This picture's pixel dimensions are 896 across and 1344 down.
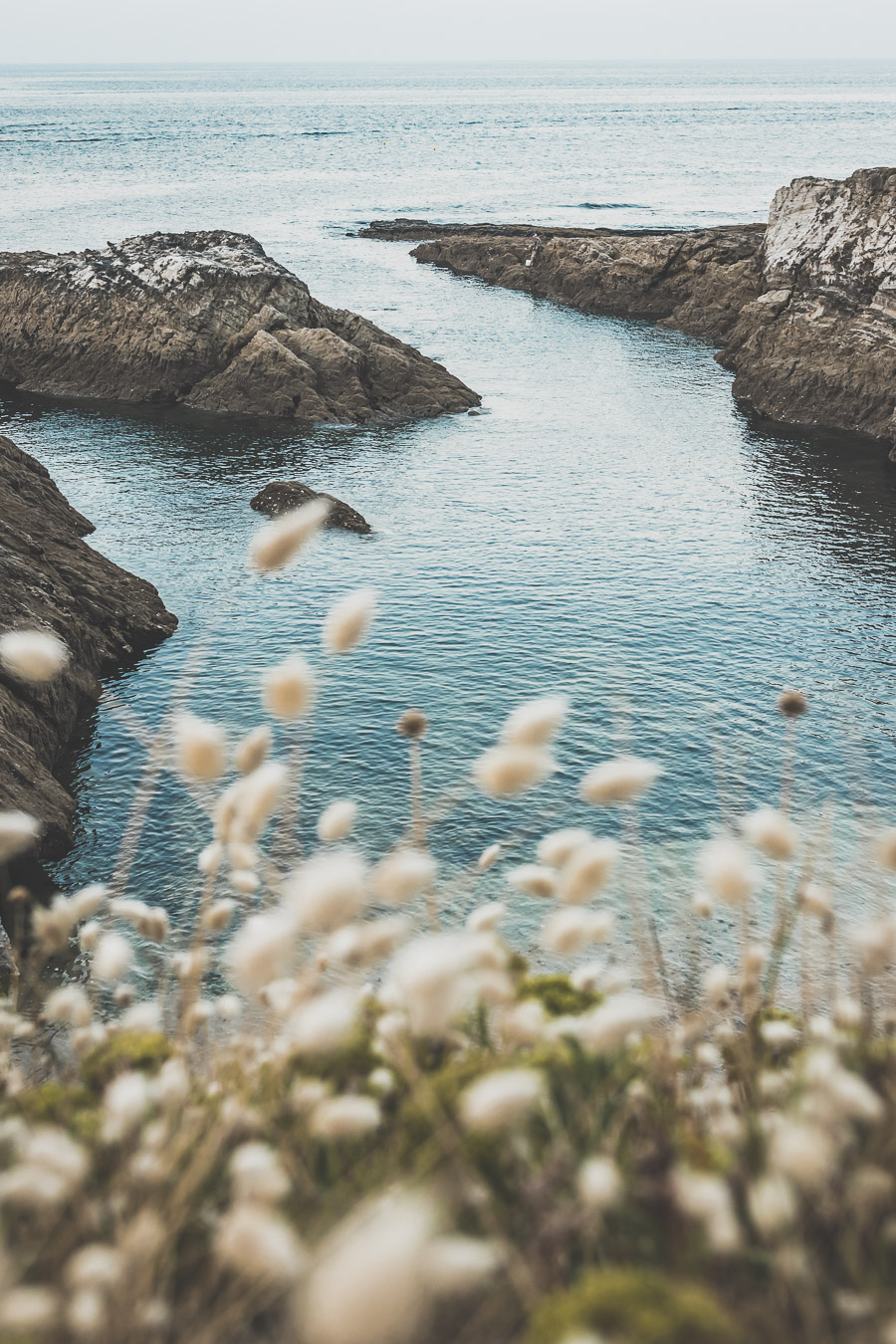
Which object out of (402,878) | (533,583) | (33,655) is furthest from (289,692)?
(533,583)

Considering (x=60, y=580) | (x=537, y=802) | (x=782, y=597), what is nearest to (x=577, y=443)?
(x=782, y=597)

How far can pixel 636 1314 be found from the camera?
3850mm

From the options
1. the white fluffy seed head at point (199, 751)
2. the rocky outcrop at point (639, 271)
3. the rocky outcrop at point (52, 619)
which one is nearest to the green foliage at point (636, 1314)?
the white fluffy seed head at point (199, 751)

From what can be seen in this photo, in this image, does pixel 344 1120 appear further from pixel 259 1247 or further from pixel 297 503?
pixel 297 503

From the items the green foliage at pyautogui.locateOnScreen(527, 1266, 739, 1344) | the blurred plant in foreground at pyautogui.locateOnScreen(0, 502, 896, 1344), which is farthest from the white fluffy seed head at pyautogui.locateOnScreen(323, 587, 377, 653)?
the green foliage at pyautogui.locateOnScreen(527, 1266, 739, 1344)

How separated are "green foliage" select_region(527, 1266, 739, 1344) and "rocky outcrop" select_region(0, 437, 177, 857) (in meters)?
20.8

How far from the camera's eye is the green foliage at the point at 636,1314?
12.5 feet

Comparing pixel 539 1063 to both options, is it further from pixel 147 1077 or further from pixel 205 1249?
pixel 147 1077

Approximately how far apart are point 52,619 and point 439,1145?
28898 millimetres

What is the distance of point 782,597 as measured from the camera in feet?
132

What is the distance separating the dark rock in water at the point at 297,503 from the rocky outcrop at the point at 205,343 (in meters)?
15.4

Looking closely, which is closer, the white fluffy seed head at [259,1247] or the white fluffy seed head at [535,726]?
the white fluffy seed head at [259,1247]

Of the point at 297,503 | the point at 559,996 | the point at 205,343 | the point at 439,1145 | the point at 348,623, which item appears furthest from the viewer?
the point at 205,343

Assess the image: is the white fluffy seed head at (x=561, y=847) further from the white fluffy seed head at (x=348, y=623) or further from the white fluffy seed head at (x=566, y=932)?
the white fluffy seed head at (x=348, y=623)
